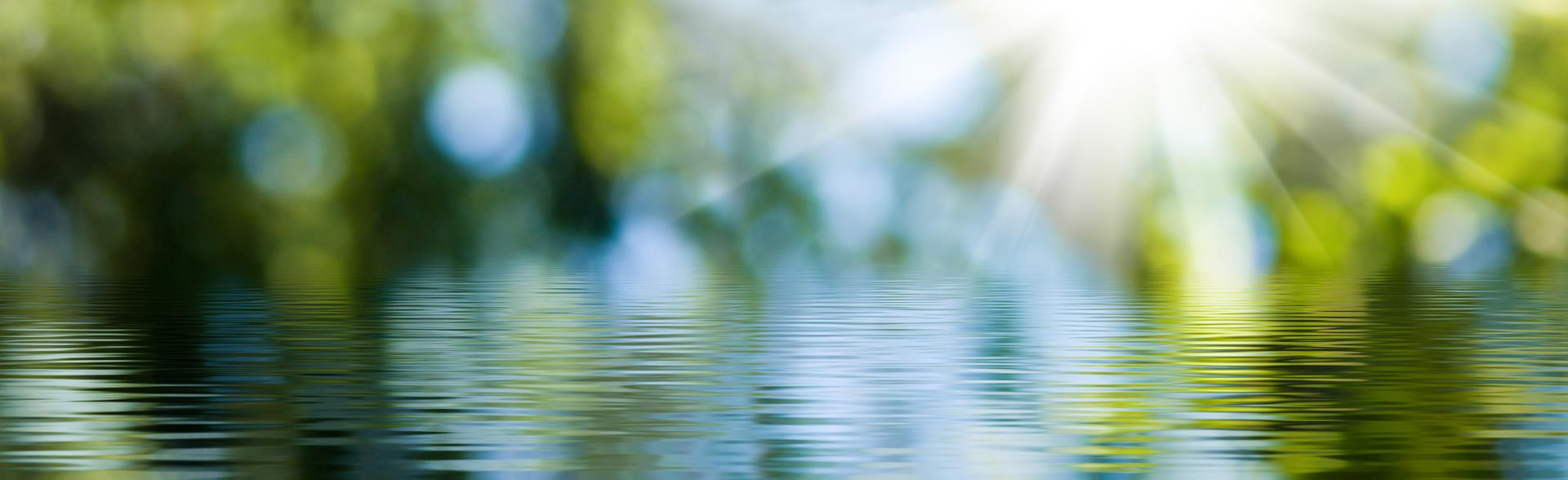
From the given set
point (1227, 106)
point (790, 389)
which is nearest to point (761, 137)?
point (1227, 106)

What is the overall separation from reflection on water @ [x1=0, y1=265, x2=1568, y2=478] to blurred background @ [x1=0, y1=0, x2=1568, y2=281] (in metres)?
8.35

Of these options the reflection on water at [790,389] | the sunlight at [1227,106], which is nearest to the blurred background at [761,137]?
the sunlight at [1227,106]

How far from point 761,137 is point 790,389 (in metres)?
16.1

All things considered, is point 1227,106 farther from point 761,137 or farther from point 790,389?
point 790,389

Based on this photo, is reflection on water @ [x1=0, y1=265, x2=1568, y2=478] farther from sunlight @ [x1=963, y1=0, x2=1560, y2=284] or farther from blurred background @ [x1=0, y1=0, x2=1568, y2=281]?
sunlight @ [x1=963, y1=0, x2=1560, y2=284]

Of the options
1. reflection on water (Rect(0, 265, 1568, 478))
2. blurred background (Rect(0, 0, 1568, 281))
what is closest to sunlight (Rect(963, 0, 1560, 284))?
blurred background (Rect(0, 0, 1568, 281))

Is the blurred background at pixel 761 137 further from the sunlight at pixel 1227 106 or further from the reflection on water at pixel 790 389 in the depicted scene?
the reflection on water at pixel 790 389

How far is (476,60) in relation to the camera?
909 inches

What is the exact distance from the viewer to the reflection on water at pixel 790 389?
18.3 feet

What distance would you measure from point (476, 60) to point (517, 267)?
2756 millimetres

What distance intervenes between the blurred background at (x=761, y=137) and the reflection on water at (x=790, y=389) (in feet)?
27.4

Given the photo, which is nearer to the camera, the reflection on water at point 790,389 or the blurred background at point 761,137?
the reflection on water at point 790,389

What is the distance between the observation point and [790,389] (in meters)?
7.58

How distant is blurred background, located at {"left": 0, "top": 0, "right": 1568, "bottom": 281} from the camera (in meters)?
22.2
